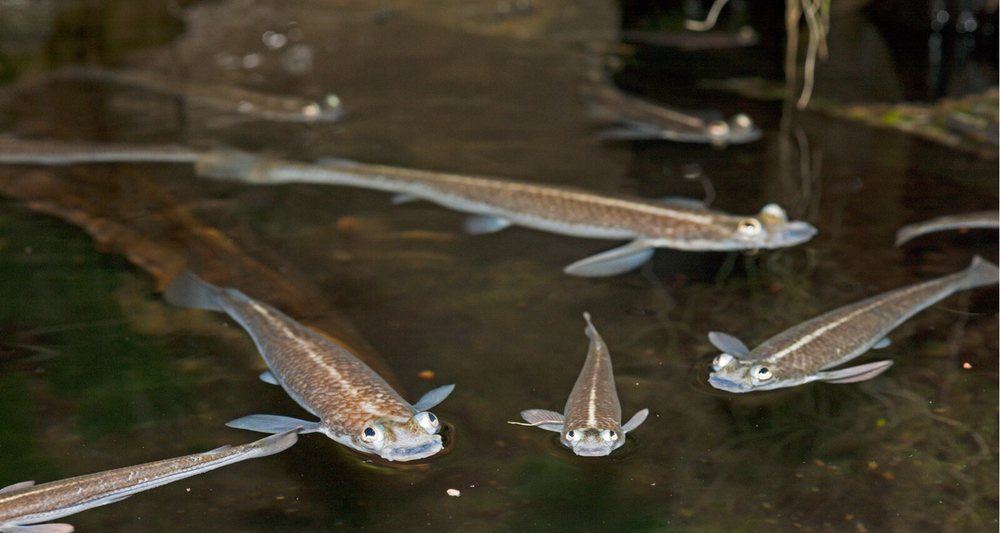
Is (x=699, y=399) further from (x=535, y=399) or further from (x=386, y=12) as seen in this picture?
(x=386, y=12)

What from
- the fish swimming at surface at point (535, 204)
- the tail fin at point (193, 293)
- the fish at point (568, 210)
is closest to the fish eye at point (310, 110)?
the fish swimming at surface at point (535, 204)

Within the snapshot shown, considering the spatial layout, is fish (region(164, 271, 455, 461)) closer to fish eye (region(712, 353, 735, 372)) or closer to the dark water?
the dark water

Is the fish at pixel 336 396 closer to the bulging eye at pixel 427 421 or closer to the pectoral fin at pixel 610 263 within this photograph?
the bulging eye at pixel 427 421

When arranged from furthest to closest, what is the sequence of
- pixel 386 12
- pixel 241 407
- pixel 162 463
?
pixel 386 12 → pixel 241 407 → pixel 162 463

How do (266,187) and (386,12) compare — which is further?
(386,12)

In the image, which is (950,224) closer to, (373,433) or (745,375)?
(745,375)

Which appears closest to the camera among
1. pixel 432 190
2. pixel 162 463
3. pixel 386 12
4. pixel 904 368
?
pixel 162 463

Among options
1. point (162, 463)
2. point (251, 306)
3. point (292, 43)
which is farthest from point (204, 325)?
point (292, 43)
